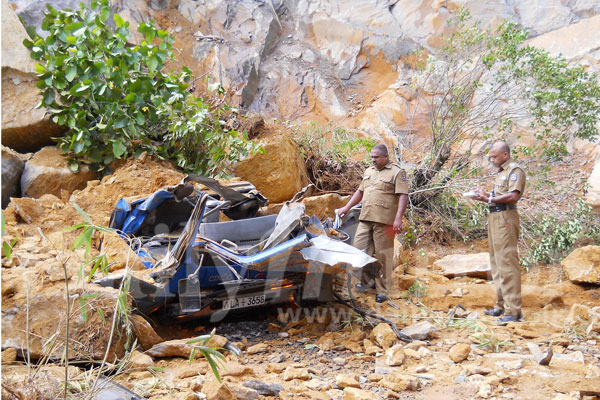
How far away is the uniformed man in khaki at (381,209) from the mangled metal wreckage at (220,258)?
1104mm

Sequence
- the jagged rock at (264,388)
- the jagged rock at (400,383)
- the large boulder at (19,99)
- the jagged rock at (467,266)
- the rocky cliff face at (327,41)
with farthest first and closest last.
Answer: the rocky cliff face at (327,41), the large boulder at (19,99), the jagged rock at (467,266), the jagged rock at (400,383), the jagged rock at (264,388)

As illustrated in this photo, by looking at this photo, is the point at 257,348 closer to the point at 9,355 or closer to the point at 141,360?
the point at 141,360

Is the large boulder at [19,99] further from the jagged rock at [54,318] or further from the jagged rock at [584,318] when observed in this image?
the jagged rock at [584,318]

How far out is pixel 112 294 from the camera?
11.5ft

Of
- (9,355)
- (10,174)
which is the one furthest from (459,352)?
(10,174)

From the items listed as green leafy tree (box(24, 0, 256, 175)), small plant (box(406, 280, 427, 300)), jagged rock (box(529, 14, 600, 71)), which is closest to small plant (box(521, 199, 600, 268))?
small plant (box(406, 280, 427, 300))

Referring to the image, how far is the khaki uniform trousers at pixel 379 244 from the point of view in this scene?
5719mm

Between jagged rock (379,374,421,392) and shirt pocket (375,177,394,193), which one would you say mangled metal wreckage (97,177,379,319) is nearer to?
jagged rock (379,374,421,392)

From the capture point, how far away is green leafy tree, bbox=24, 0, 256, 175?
732 cm

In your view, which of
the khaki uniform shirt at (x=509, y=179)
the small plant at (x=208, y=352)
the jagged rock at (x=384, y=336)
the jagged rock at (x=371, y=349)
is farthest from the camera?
the khaki uniform shirt at (x=509, y=179)

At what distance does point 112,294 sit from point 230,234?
1.45 metres

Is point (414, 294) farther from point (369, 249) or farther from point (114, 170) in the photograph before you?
point (114, 170)

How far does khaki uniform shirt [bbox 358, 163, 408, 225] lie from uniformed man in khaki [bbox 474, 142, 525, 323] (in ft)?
3.13

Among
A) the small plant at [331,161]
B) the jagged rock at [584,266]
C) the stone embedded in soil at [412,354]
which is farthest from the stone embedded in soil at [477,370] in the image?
the small plant at [331,161]
